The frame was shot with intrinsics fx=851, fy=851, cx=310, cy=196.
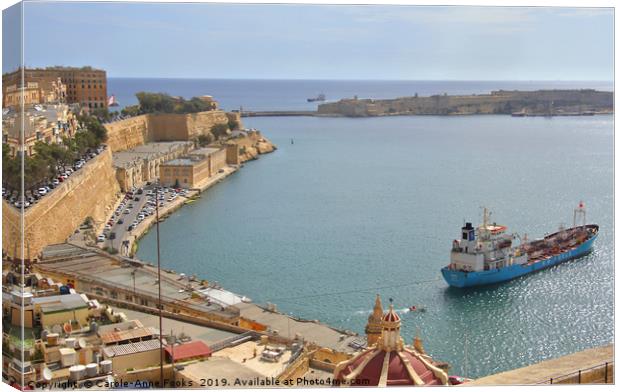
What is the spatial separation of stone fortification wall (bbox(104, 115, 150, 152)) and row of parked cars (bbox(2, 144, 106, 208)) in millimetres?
1719

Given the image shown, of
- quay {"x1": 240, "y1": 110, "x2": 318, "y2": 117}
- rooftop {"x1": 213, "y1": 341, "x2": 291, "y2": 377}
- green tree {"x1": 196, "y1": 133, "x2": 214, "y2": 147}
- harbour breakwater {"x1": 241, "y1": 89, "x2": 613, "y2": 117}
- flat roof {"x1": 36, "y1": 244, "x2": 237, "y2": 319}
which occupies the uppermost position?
harbour breakwater {"x1": 241, "y1": 89, "x2": 613, "y2": 117}

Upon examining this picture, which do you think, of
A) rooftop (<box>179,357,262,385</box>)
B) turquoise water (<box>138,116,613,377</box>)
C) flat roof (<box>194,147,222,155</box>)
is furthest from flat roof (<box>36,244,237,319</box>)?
flat roof (<box>194,147,222,155</box>)

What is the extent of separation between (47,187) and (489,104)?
46.3ft

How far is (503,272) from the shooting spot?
381 inches

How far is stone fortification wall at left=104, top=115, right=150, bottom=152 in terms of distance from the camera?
644 inches

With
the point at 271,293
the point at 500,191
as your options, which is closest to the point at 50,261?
the point at 271,293

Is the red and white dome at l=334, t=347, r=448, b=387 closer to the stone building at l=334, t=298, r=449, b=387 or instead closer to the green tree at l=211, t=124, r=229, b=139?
the stone building at l=334, t=298, r=449, b=387

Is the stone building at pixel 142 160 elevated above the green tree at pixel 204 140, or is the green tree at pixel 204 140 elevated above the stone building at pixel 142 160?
the green tree at pixel 204 140

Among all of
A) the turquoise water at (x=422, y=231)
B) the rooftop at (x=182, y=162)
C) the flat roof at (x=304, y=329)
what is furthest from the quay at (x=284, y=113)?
the flat roof at (x=304, y=329)

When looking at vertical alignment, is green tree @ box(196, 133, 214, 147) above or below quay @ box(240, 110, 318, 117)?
below

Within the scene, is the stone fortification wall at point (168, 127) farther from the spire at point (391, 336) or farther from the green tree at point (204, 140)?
the spire at point (391, 336)

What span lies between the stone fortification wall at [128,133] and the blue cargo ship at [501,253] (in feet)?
27.2

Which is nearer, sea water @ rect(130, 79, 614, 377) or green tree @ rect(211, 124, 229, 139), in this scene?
sea water @ rect(130, 79, 614, 377)

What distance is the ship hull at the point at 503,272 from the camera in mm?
9305
